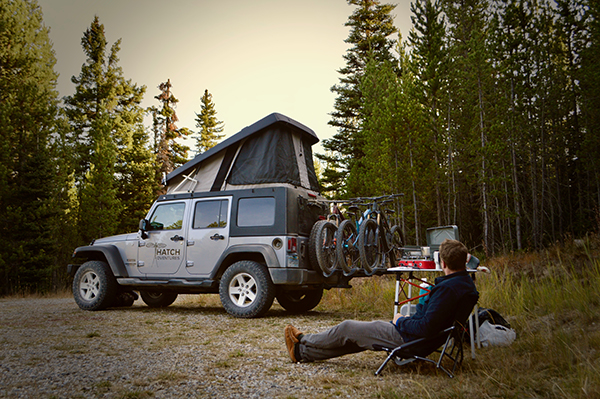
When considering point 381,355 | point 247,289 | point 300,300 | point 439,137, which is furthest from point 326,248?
point 439,137

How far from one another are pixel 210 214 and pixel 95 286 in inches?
112

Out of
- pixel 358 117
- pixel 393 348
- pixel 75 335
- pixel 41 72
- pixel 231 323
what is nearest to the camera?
pixel 393 348

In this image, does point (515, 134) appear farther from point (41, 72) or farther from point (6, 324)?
point (41, 72)

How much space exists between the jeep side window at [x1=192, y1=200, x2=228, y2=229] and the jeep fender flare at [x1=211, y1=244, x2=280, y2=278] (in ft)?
1.88

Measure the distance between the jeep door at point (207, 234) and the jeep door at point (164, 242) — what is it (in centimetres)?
24

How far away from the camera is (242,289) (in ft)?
23.9

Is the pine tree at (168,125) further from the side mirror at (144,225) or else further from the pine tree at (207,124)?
the side mirror at (144,225)

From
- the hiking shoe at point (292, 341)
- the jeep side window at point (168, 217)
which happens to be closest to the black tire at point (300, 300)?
the jeep side window at point (168, 217)

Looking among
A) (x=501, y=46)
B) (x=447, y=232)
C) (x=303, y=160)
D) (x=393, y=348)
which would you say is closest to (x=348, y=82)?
(x=501, y=46)

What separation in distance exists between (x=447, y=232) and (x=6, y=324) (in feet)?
22.4

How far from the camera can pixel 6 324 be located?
22.2 feet

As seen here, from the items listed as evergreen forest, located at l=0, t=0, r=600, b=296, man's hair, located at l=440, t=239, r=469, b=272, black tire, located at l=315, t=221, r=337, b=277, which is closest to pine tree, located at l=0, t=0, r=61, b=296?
evergreen forest, located at l=0, t=0, r=600, b=296

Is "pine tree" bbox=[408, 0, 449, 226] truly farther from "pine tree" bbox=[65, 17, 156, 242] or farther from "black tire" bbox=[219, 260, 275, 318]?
"pine tree" bbox=[65, 17, 156, 242]

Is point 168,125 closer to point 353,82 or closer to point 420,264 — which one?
point 353,82
